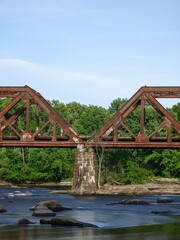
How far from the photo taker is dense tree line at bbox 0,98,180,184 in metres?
91.9

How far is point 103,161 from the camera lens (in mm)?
92750

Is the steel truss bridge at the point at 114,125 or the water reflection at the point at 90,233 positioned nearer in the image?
the water reflection at the point at 90,233

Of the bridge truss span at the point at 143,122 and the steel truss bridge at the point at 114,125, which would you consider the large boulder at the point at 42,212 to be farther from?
the bridge truss span at the point at 143,122

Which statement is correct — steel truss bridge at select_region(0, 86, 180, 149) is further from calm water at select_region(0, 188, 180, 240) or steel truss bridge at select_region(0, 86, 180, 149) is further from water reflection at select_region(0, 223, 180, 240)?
water reflection at select_region(0, 223, 180, 240)

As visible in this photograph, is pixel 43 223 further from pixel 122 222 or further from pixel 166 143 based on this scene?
pixel 166 143

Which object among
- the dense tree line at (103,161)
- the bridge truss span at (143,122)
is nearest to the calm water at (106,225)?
the bridge truss span at (143,122)

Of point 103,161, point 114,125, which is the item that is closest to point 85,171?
point 114,125

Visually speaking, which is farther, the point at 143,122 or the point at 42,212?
the point at 143,122

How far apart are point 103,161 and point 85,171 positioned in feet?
95.1

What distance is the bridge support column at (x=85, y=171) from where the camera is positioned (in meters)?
63.5

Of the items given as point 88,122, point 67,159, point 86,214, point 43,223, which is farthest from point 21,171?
point 43,223

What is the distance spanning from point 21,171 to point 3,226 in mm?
71358

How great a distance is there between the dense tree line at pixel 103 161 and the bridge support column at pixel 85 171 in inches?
780

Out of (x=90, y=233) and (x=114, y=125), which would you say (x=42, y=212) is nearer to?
Answer: (x=90, y=233)
